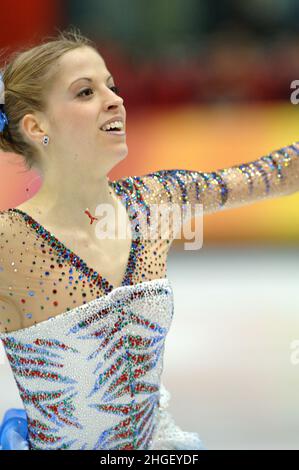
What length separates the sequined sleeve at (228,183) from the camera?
2199 mm

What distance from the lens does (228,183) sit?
7.34ft

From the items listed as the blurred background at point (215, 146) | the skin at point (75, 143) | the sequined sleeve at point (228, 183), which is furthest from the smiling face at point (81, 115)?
the blurred background at point (215, 146)

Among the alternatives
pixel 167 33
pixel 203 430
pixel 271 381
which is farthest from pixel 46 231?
pixel 167 33

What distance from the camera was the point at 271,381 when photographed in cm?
337

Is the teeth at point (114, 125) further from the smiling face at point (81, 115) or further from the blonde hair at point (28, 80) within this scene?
the blonde hair at point (28, 80)

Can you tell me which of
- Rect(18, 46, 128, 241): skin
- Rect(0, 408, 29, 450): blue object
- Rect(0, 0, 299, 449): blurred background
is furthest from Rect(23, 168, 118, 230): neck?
Rect(0, 0, 299, 449): blurred background

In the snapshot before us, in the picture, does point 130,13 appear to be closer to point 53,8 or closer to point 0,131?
point 53,8

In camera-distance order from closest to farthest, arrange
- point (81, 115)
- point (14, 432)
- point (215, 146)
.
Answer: point (81, 115)
point (14, 432)
point (215, 146)

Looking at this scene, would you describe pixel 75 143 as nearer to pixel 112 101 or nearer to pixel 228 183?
pixel 112 101

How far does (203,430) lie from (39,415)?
40.3 inches

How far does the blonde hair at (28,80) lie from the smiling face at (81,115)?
0.02m

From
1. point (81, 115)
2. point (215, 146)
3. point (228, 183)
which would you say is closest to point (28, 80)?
point (81, 115)

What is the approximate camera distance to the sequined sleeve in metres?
2.20

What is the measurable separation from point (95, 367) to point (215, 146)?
4.16m
